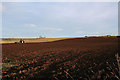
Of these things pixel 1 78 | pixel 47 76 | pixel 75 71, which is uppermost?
pixel 75 71

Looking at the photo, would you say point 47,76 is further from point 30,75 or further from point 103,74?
point 103,74

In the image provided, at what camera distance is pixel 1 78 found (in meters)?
5.33

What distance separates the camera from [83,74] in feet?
14.2

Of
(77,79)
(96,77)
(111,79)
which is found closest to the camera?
(111,79)

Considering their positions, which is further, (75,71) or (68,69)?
(68,69)

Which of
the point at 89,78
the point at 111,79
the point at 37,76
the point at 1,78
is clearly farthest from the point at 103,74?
the point at 1,78

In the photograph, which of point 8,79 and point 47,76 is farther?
point 8,79

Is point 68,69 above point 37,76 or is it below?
above

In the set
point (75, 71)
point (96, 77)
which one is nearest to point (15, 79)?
point (75, 71)

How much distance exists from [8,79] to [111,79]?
599 cm

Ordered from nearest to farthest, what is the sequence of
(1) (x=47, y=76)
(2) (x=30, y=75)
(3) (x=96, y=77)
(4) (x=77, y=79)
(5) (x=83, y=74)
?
(3) (x=96, y=77) < (4) (x=77, y=79) < (5) (x=83, y=74) < (1) (x=47, y=76) < (2) (x=30, y=75)

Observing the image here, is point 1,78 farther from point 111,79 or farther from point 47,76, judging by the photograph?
point 111,79

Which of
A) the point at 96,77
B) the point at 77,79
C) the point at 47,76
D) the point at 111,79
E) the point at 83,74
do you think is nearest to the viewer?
the point at 111,79

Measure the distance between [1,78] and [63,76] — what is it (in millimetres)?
4322
